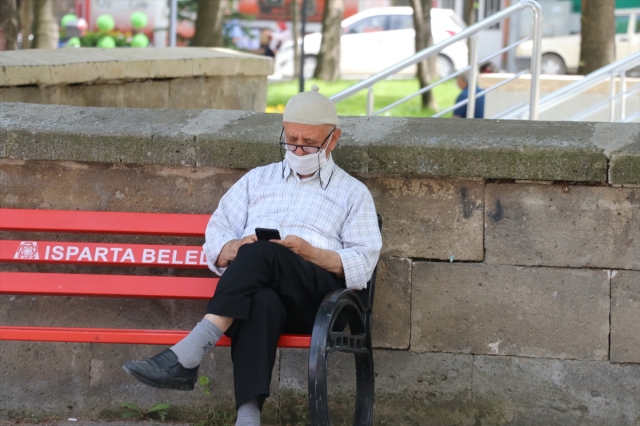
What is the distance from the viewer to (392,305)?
165 inches

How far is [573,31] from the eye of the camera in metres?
23.7

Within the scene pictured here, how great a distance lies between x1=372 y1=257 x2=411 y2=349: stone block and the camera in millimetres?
4164

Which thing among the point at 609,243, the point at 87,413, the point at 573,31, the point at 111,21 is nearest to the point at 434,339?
the point at 609,243

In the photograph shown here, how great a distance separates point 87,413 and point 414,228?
172 centimetres

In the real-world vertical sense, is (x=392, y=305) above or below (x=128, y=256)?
below

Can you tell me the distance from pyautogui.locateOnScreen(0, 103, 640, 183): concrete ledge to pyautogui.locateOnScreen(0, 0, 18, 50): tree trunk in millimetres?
5691

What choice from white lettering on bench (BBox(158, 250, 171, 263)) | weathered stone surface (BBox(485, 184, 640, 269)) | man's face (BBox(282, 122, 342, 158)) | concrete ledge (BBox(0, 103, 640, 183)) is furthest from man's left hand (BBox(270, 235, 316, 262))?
weathered stone surface (BBox(485, 184, 640, 269))

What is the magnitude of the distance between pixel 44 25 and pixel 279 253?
37.6 feet

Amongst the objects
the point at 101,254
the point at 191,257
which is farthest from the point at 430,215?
the point at 101,254

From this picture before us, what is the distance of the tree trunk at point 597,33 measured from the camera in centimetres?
1166

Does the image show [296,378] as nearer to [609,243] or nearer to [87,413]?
[87,413]

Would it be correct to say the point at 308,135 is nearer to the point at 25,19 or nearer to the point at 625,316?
the point at 625,316

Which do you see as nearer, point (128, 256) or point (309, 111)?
point (309, 111)

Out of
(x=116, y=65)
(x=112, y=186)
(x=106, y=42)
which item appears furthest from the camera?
(x=106, y=42)
